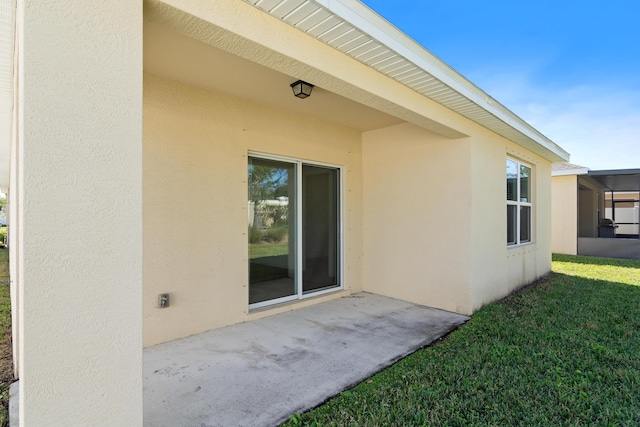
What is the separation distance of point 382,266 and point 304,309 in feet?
5.87

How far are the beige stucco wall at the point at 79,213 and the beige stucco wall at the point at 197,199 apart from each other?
2.30m

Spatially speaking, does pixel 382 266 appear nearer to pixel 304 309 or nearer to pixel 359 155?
pixel 304 309

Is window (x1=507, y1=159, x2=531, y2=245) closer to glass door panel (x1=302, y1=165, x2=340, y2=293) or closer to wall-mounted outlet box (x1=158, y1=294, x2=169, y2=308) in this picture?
glass door panel (x1=302, y1=165, x2=340, y2=293)

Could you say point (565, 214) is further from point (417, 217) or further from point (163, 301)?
point (163, 301)

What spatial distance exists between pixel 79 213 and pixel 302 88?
10.1ft

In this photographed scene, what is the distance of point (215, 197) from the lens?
4.39 metres

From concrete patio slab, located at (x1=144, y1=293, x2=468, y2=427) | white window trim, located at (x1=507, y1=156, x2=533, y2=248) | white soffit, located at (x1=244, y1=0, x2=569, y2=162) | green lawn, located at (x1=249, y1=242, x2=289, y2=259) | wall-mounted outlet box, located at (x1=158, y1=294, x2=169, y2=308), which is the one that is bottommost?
concrete patio slab, located at (x1=144, y1=293, x2=468, y2=427)

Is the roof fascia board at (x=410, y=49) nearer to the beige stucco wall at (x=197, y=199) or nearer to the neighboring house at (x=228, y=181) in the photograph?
the neighboring house at (x=228, y=181)

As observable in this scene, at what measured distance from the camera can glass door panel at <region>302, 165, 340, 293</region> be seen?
5.57 m

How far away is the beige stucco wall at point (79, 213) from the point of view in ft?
4.73

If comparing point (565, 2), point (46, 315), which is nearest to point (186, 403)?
point (46, 315)

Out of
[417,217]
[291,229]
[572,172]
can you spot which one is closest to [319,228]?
[291,229]

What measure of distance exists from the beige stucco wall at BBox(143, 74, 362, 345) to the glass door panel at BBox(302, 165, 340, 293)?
91 cm

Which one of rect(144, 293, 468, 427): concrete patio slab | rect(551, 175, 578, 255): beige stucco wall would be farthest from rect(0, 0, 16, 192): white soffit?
rect(551, 175, 578, 255): beige stucco wall
